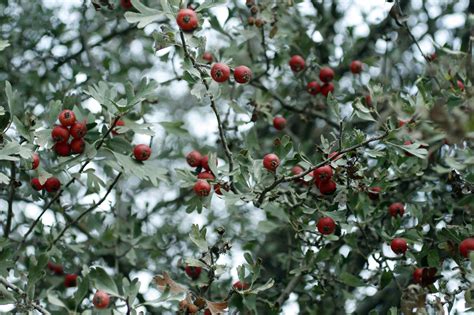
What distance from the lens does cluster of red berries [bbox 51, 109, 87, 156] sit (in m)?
3.06

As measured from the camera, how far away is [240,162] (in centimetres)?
296

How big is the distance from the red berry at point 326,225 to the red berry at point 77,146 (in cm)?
98

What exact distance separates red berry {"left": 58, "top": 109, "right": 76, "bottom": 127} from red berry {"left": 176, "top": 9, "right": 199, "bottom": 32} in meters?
0.58

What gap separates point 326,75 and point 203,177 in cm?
112

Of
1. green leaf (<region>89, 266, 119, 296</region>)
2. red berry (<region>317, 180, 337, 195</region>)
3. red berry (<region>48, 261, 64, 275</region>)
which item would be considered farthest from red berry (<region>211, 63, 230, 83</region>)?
red berry (<region>48, 261, 64, 275</region>)

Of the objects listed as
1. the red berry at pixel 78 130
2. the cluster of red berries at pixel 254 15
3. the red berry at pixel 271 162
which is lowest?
the red berry at pixel 78 130

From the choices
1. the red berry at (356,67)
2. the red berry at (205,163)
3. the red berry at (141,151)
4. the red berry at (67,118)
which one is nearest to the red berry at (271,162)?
the red berry at (205,163)

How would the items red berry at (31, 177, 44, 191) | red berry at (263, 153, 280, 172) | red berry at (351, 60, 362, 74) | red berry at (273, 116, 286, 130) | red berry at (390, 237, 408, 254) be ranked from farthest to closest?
red berry at (351, 60, 362, 74) → red berry at (273, 116, 286, 130) → red berry at (31, 177, 44, 191) → red berry at (390, 237, 408, 254) → red berry at (263, 153, 280, 172)

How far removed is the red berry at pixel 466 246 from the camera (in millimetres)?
2812

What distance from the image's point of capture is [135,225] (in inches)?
158

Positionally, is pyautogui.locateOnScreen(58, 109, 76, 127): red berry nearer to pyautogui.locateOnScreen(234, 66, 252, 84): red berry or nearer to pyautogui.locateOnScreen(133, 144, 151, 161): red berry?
pyautogui.locateOnScreen(133, 144, 151, 161): red berry

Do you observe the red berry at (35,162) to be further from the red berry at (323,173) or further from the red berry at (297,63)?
the red berry at (297,63)

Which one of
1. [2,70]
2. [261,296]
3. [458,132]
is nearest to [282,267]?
[261,296]

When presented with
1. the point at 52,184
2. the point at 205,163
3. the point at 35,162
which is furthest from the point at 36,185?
the point at 205,163
